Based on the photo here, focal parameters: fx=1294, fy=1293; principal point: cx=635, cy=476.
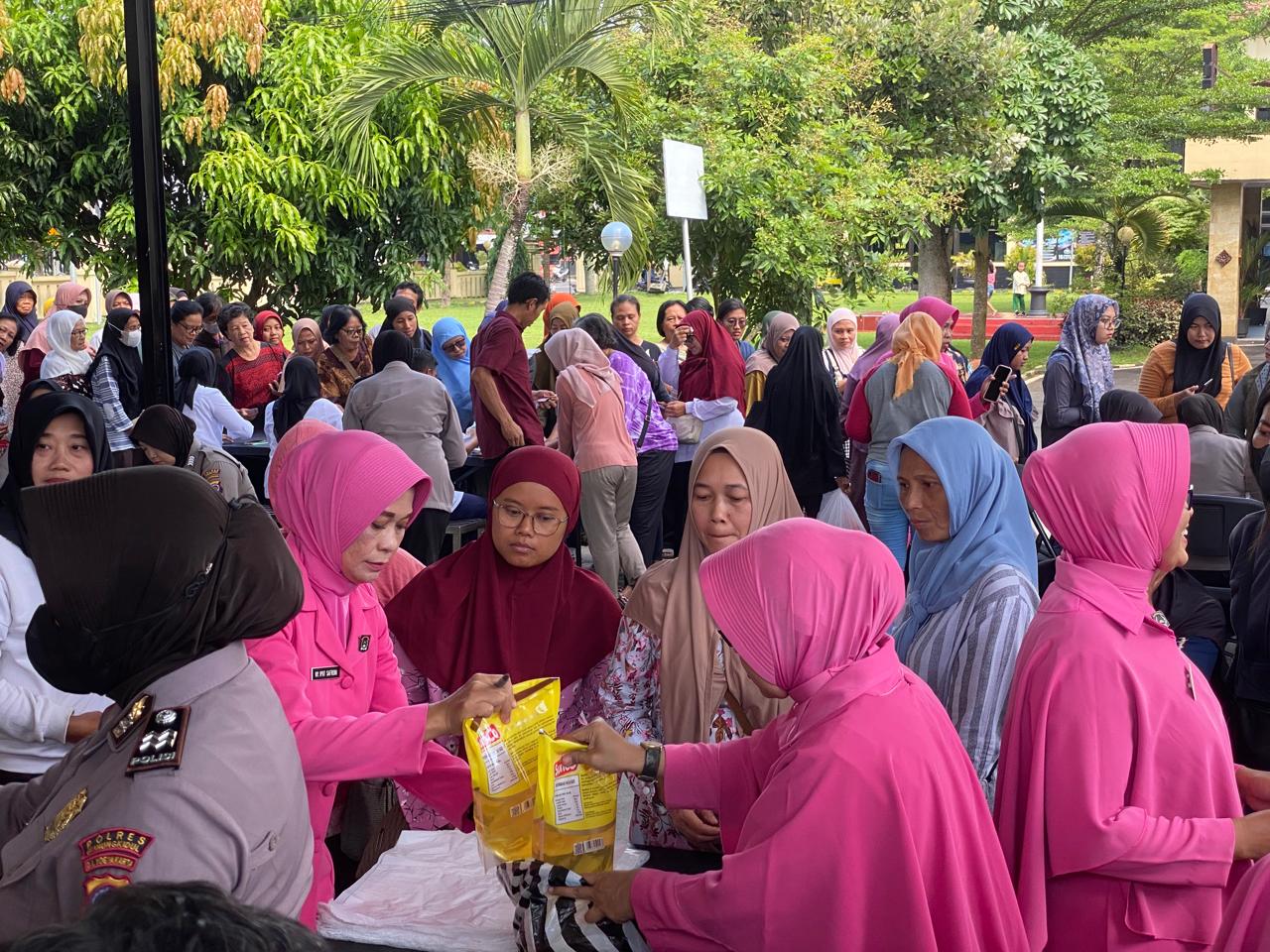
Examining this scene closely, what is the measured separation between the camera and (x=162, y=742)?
150 centimetres

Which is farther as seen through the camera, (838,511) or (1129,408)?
(838,511)

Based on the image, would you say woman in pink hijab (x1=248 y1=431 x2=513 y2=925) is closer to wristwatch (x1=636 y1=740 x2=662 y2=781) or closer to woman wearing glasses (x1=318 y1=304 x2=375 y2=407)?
wristwatch (x1=636 y1=740 x2=662 y2=781)

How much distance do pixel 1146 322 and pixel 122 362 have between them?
739 inches

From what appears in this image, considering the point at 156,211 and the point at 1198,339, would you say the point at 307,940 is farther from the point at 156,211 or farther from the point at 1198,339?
the point at 1198,339

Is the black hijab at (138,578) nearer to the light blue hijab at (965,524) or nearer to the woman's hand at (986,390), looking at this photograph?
the light blue hijab at (965,524)

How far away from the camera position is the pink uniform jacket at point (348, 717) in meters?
2.06

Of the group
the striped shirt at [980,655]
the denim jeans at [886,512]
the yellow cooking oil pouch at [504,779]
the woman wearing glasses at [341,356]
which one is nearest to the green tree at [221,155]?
the woman wearing glasses at [341,356]

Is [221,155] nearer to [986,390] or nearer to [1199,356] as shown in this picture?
[986,390]

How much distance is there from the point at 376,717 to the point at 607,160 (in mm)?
12164

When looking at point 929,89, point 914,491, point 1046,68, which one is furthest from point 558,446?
point 1046,68

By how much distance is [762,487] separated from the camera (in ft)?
10.2

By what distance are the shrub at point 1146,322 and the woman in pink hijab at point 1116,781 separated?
69.2 feet

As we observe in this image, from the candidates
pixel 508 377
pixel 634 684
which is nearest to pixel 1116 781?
pixel 634 684

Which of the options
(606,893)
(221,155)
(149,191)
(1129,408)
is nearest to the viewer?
(606,893)
